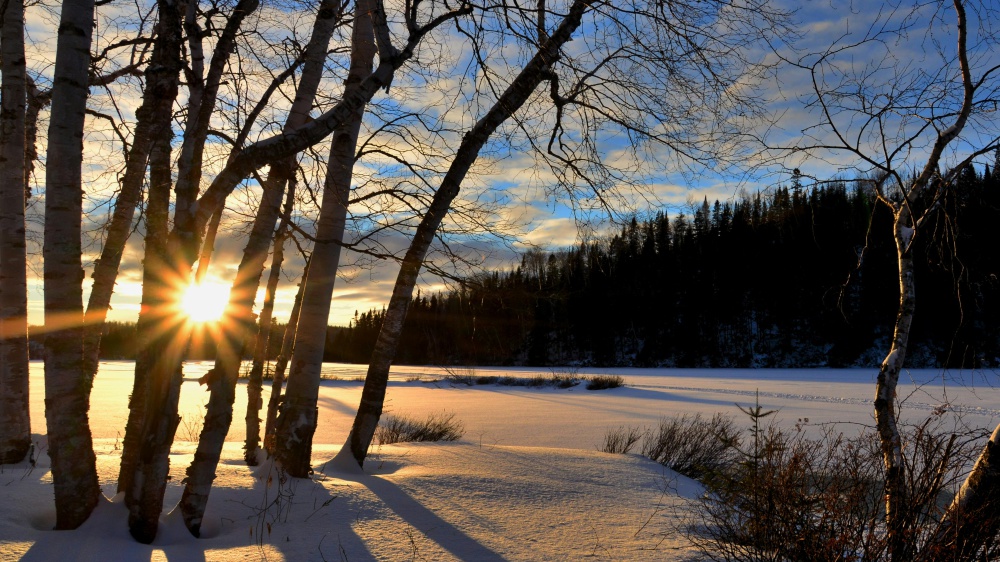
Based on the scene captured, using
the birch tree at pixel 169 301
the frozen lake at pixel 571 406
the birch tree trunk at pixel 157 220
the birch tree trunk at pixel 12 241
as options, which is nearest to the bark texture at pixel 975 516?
the birch tree at pixel 169 301

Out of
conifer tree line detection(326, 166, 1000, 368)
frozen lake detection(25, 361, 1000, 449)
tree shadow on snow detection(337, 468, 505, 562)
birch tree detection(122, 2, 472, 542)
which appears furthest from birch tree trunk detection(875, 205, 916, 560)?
conifer tree line detection(326, 166, 1000, 368)

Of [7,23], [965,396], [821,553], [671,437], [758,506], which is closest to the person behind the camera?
[821,553]

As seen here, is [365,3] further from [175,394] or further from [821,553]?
[821,553]

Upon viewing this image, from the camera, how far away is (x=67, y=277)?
291 centimetres

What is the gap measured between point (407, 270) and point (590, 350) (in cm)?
5349

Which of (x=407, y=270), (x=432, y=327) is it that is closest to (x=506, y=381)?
(x=407, y=270)

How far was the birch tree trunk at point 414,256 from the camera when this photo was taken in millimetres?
5199

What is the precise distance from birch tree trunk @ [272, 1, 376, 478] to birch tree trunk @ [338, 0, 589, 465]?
56 cm

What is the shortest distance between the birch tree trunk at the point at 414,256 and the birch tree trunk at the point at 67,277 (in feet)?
8.08

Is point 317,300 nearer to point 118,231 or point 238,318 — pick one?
point 238,318

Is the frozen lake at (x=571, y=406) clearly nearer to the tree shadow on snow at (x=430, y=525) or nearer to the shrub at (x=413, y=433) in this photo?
the shrub at (x=413, y=433)

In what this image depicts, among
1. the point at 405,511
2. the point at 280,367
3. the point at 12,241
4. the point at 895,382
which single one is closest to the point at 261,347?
the point at 280,367

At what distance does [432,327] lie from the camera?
185 feet

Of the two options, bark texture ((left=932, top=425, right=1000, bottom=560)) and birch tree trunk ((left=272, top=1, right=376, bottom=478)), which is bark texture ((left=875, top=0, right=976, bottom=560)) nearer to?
bark texture ((left=932, top=425, right=1000, bottom=560))
